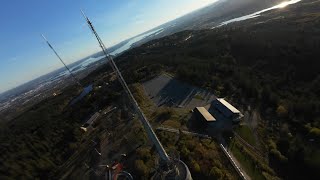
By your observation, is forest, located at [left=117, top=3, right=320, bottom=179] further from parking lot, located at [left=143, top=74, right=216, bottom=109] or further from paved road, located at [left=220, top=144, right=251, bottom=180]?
paved road, located at [left=220, top=144, right=251, bottom=180]

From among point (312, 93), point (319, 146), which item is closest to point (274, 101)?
point (312, 93)

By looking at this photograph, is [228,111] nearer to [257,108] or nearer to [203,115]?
[203,115]

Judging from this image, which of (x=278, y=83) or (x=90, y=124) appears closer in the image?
(x=90, y=124)

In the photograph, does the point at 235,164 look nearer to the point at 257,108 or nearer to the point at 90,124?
the point at 257,108

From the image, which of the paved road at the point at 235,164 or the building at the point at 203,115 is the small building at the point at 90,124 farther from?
the paved road at the point at 235,164

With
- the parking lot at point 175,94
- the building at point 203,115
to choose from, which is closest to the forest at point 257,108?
the parking lot at point 175,94

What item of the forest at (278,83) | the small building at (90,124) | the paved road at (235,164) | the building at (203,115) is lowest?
the forest at (278,83)

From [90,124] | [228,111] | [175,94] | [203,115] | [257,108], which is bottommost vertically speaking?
[257,108]

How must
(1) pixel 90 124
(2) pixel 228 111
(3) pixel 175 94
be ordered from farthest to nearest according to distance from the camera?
(3) pixel 175 94, (1) pixel 90 124, (2) pixel 228 111

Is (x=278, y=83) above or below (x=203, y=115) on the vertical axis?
below

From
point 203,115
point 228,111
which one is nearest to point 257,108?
point 228,111

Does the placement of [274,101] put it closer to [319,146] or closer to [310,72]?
[319,146]

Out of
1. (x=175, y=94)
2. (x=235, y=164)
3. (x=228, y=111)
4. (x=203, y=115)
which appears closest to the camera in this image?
(x=235, y=164)
